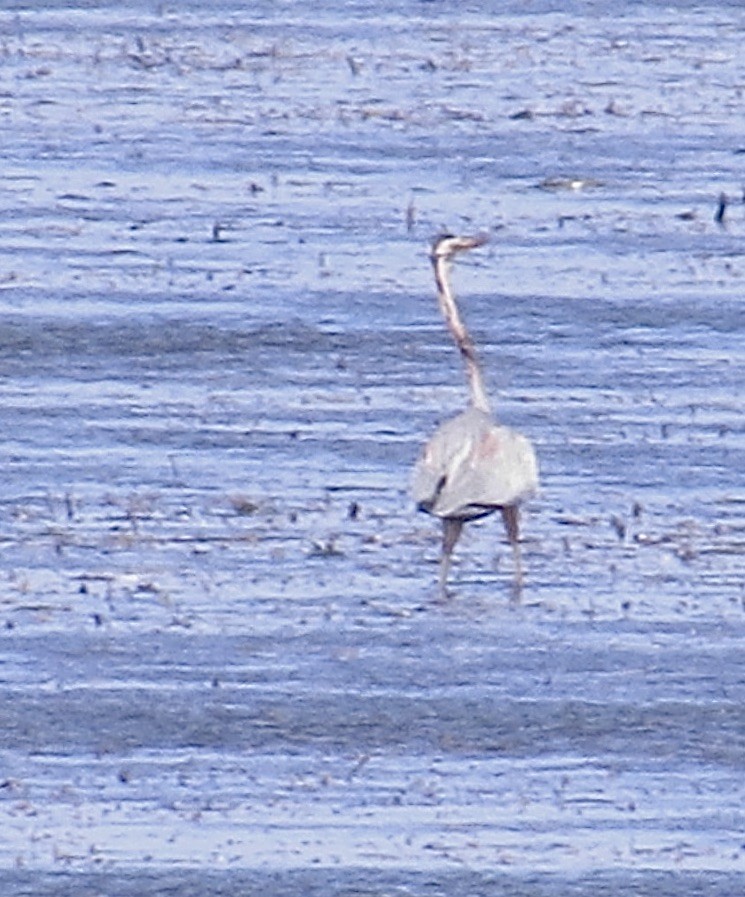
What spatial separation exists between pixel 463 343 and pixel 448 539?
122 centimetres

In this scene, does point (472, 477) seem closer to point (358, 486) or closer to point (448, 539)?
point (448, 539)

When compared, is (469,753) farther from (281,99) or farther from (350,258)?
(281,99)

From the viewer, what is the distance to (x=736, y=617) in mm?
9359

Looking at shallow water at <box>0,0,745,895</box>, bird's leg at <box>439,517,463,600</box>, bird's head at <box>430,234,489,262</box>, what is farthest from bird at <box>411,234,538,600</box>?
bird's head at <box>430,234,489,262</box>

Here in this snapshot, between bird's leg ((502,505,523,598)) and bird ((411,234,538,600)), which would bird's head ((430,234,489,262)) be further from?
bird's leg ((502,505,523,598))

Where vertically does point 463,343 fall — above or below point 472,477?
above

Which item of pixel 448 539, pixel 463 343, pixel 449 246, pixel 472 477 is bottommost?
pixel 448 539

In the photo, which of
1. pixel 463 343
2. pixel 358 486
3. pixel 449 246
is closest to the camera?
pixel 358 486

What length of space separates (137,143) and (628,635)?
840 cm

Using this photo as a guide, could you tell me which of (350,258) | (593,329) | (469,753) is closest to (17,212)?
(350,258)

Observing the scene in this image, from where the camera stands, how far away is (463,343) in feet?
35.9

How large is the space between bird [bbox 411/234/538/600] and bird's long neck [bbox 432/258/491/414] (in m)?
0.21

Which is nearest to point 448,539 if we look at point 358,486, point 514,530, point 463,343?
point 514,530

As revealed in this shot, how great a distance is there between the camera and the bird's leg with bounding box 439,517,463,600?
9.72 metres
